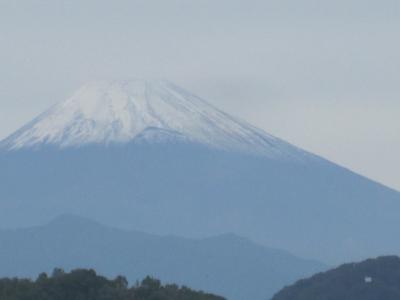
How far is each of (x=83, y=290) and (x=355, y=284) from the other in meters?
22.1

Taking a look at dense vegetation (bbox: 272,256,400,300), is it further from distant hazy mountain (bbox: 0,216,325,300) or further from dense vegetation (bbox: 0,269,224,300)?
distant hazy mountain (bbox: 0,216,325,300)

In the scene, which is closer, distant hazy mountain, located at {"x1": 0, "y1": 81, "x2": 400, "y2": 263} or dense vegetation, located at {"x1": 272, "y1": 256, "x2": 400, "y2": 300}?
dense vegetation, located at {"x1": 272, "y1": 256, "x2": 400, "y2": 300}

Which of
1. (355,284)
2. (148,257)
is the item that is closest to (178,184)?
(148,257)

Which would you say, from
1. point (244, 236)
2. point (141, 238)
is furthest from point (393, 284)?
point (244, 236)

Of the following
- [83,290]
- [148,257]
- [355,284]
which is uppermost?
[148,257]

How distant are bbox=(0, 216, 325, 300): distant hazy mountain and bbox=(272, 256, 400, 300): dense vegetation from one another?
211 feet

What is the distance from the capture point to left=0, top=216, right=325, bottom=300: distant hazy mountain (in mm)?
144250

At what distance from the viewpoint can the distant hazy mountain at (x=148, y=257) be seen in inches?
5679

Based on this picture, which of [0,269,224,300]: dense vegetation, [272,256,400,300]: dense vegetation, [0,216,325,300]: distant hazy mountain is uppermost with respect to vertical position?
[0,216,325,300]: distant hazy mountain

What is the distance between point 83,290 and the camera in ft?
167

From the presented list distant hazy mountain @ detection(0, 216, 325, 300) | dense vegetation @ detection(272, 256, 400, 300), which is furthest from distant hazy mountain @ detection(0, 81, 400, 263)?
dense vegetation @ detection(272, 256, 400, 300)

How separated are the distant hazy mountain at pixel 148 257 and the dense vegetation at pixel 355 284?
64.4m

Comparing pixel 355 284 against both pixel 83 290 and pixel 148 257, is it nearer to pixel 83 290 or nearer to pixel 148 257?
pixel 83 290

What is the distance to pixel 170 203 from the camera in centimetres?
17775
